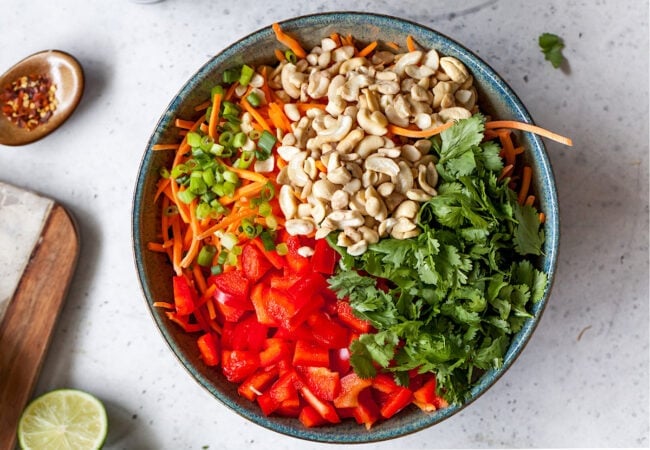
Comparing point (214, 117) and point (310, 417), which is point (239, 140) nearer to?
point (214, 117)

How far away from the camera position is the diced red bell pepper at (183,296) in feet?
7.25

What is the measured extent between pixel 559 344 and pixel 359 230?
2.98ft

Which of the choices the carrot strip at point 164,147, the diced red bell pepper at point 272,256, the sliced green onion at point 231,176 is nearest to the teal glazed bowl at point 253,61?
the carrot strip at point 164,147

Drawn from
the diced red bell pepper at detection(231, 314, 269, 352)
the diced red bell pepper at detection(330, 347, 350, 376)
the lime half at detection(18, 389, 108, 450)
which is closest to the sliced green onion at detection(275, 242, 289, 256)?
the diced red bell pepper at detection(231, 314, 269, 352)

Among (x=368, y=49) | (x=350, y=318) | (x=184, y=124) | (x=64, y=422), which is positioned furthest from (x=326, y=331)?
A: (x=64, y=422)

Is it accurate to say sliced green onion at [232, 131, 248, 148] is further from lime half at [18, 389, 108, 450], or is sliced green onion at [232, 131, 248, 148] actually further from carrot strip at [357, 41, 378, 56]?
lime half at [18, 389, 108, 450]

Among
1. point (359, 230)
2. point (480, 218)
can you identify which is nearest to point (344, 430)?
point (359, 230)

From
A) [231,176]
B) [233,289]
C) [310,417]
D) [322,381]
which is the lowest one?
[310,417]

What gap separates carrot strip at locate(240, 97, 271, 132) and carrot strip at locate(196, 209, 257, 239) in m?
0.25

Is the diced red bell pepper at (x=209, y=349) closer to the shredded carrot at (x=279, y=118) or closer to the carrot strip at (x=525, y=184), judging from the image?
the shredded carrot at (x=279, y=118)

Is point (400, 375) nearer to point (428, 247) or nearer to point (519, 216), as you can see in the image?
point (428, 247)

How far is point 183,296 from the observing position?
221cm

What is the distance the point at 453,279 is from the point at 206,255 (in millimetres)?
741

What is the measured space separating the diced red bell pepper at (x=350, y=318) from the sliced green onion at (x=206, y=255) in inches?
16.2
